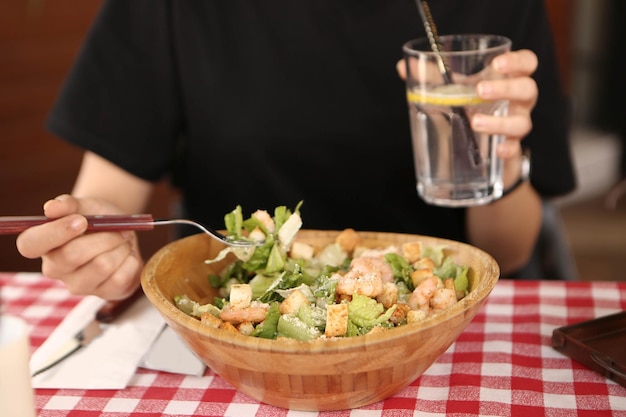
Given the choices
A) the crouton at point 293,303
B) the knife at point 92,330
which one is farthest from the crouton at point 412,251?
the knife at point 92,330

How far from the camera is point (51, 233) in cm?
106

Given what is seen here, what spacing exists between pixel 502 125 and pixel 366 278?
0.44 meters

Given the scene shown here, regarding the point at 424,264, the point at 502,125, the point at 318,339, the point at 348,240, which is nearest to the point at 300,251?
the point at 348,240

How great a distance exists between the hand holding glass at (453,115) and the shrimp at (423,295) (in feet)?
1.28

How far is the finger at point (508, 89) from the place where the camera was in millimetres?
1223

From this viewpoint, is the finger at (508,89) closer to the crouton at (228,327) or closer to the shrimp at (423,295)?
the shrimp at (423,295)

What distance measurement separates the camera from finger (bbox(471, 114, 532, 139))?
1254mm

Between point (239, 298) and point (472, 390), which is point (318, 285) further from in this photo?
point (472, 390)

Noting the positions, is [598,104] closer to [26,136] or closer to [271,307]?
[26,136]

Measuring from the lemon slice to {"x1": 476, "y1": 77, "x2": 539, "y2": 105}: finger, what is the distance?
0.09 ft

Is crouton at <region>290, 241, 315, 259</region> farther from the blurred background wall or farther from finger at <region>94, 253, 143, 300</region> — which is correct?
the blurred background wall

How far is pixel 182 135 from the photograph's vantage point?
6.05 ft

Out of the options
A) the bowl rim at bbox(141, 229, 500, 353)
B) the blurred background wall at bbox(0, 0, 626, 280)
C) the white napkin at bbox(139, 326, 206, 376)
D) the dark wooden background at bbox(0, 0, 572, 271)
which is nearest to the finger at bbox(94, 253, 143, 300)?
the white napkin at bbox(139, 326, 206, 376)

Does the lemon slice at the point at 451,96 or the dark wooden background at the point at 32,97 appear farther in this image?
the dark wooden background at the point at 32,97
